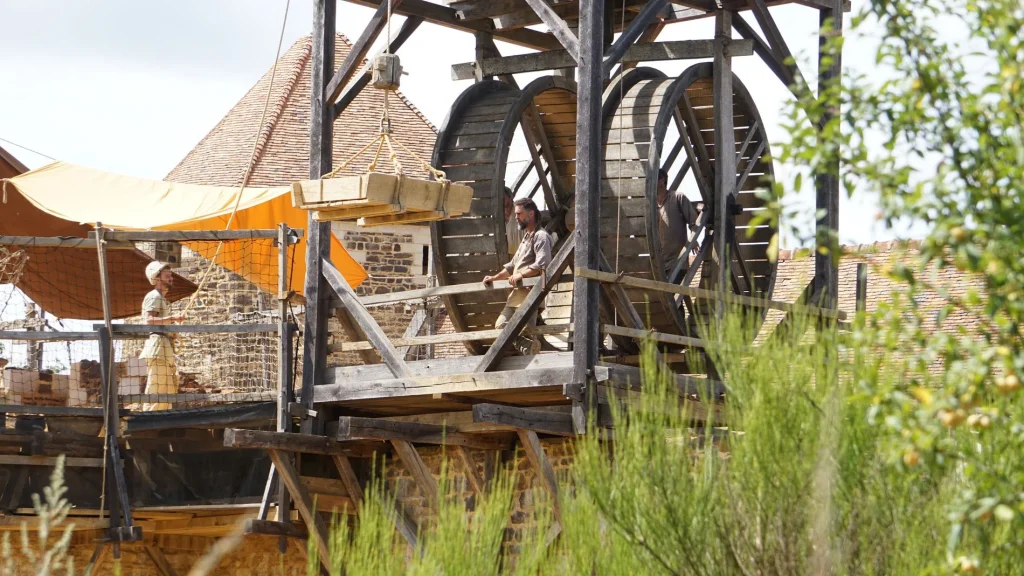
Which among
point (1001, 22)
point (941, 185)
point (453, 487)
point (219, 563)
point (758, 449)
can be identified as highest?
point (1001, 22)

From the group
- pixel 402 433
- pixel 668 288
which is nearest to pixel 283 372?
pixel 402 433

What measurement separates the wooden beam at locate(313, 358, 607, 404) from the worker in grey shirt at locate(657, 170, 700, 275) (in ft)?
6.55

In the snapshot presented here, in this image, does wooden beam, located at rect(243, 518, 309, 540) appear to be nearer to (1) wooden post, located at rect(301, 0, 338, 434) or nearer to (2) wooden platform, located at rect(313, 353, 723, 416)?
(1) wooden post, located at rect(301, 0, 338, 434)

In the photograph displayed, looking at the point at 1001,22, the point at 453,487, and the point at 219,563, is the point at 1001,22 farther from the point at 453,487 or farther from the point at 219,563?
the point at 219,563

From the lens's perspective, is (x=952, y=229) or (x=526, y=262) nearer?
(x=952, y=229)

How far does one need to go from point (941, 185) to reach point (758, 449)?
2381mm

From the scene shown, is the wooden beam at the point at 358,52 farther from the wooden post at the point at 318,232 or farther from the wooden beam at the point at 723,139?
the wooden beam at the point at 723,139

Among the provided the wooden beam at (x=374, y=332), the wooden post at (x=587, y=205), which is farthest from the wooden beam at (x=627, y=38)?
the wooden beam at (x=374, y=332)

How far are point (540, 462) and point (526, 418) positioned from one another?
37cm

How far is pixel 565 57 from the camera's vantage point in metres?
12.3

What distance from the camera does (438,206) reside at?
1016 centimetres

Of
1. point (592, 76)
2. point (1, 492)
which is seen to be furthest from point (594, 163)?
point (1, 492)

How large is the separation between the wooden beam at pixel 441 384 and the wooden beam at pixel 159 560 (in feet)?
10.4

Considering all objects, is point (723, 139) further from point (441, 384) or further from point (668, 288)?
point (441, 384)
